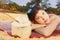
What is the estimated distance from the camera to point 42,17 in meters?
1.20

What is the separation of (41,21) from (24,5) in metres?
0.19

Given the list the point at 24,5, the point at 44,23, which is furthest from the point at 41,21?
the point at 24,5

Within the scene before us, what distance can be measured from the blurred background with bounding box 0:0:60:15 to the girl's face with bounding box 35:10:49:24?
0.05m

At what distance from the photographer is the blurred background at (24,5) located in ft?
3.91

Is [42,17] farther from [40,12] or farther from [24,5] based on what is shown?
[24,5]

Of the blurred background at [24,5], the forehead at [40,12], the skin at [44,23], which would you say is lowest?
the skin at [44,23]

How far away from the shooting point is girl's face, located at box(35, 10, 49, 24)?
119 centimetres

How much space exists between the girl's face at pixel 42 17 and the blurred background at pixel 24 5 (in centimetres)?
5

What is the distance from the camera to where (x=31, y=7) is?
1209 millimetres

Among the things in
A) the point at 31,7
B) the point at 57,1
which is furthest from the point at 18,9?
the point at 57,1

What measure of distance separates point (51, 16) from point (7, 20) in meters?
0.35

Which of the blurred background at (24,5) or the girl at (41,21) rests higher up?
the blurred background at (24,5)

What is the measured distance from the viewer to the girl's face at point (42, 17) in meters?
1.19

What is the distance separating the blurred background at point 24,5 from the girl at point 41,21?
0.04 m
